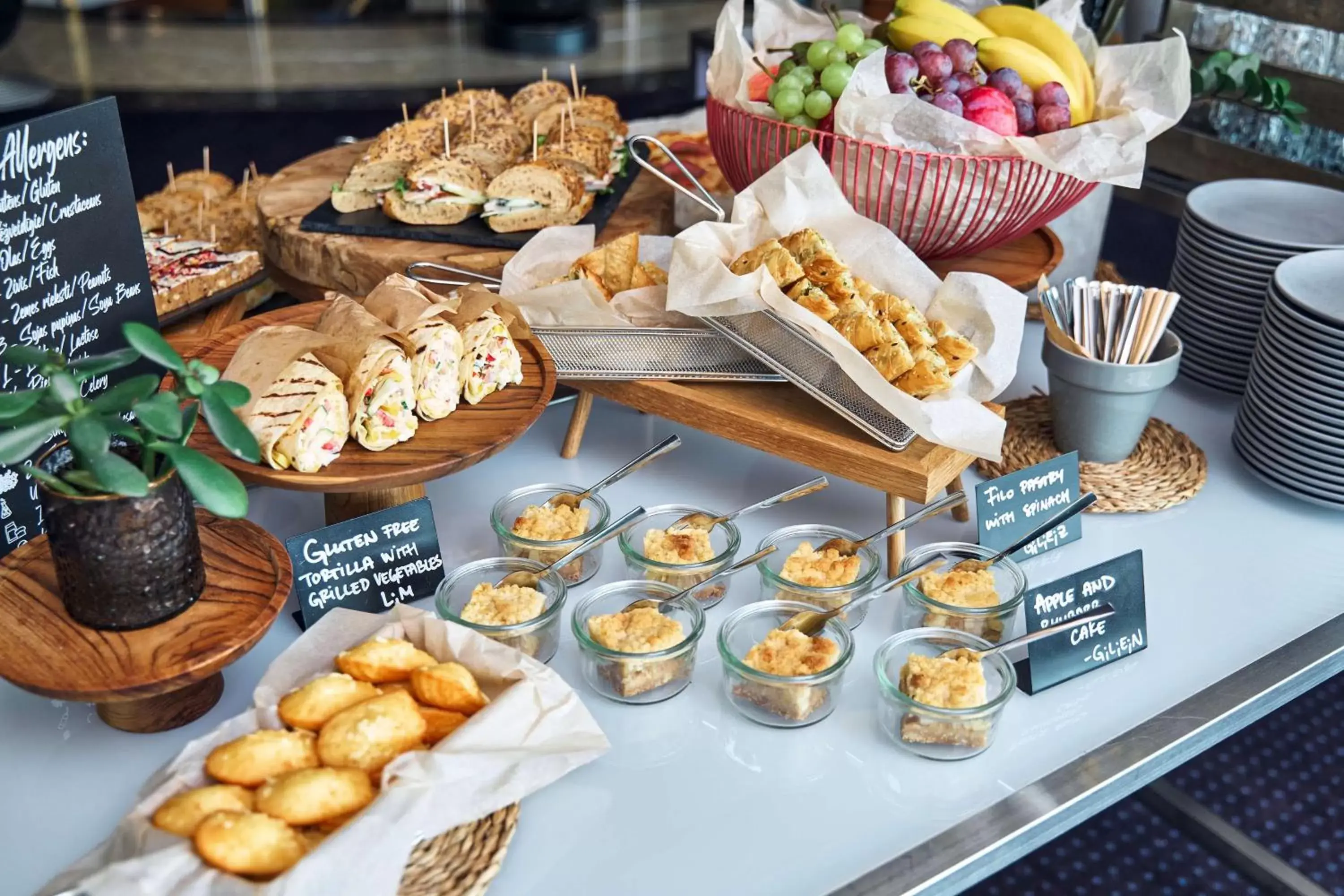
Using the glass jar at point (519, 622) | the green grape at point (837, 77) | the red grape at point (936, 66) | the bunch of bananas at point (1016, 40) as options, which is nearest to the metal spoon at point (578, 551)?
the glass jar at point (519, 622)

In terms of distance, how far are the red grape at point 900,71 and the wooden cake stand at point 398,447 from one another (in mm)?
669

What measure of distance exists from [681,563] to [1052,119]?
2.96 ft

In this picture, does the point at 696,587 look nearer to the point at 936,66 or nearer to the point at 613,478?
the point at 613,478

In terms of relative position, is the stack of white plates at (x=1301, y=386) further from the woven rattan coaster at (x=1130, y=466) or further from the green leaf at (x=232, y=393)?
the green leaf at (x=232, y=393)

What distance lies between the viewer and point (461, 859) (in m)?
1.02

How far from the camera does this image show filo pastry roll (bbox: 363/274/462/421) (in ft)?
4.52

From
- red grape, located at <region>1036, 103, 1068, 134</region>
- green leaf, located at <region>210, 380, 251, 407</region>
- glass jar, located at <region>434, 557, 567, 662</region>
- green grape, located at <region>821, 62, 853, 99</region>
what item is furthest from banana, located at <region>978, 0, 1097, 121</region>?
green leaf, located at <region>210, 380, 251, 407</region>

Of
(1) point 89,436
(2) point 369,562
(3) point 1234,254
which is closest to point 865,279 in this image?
(3) point 1234,254

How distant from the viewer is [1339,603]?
1.49m

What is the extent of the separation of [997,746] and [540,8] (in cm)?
580

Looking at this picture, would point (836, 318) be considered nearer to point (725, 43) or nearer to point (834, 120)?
point (834, 120)

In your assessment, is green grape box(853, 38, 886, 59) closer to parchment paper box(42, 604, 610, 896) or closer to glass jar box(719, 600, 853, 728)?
glass jar box(719, 600, 853, 728)

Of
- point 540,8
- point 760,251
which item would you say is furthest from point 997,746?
point 540,8

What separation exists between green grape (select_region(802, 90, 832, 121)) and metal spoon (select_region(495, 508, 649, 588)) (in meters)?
0.66
